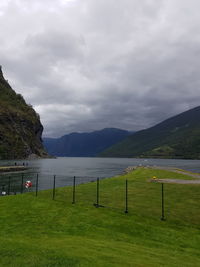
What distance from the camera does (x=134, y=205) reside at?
2717 centimetres

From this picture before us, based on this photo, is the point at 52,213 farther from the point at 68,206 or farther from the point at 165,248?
the point at 165,248

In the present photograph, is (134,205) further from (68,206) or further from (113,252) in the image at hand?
(113,252)

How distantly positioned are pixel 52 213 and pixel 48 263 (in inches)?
518

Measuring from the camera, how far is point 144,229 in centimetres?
2003

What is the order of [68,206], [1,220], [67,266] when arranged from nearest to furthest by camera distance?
[67,266]
[1,220]
[68,206]

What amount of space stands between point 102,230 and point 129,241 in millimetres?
2796

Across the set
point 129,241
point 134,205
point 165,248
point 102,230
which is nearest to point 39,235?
point 102,230

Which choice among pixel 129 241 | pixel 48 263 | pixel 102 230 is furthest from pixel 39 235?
pixel 48 263

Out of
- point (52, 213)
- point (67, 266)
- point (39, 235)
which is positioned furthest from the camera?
point (52, 213)

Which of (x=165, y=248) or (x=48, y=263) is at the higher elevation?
(x=48, y=263)

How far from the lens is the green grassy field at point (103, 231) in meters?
11.7

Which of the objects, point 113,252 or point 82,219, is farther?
point 82,219

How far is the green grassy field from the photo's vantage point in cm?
1170

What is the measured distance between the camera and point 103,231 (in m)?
19.0
